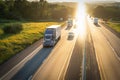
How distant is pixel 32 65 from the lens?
32.2 metres

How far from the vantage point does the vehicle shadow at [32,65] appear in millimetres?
27786

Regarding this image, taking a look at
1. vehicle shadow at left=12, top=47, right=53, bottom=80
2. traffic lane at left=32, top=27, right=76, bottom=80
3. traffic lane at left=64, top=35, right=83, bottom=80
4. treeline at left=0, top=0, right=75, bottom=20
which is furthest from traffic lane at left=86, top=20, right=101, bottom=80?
treeline at left=0, top=0, right=75, bottom=20

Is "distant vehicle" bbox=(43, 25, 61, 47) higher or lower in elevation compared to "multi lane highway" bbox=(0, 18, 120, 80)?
higher

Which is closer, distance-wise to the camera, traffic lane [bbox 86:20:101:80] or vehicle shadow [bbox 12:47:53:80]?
traffic lane [bbox 86:20:101:80]

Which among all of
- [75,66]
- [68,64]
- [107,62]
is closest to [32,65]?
[68,64]

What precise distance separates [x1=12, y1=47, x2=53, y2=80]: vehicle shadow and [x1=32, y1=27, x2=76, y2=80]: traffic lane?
0.74 meters

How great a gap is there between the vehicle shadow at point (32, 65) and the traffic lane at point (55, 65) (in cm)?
74

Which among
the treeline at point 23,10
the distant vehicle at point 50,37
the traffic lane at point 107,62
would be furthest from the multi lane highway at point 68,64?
the treeline at point 23,10

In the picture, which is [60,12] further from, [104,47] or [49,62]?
[49,62]

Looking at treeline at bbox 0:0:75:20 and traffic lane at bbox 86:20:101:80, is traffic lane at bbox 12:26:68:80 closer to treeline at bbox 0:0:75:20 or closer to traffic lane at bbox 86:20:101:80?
traffic lane at bbox 86:20:101:80

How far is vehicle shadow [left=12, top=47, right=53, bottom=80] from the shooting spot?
27.8 meters

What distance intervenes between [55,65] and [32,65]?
316cm

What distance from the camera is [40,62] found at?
33.6m

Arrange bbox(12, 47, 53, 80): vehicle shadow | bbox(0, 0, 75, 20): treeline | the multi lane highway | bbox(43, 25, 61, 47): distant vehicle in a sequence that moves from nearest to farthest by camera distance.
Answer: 1. the multi lane highway
2. bbox(12, 47, 53, 80): vehicle shadow
3. bbox(43, 25, 61, 47): distant vehicle
4. bbox(0, 0, 75, 20): treeline
